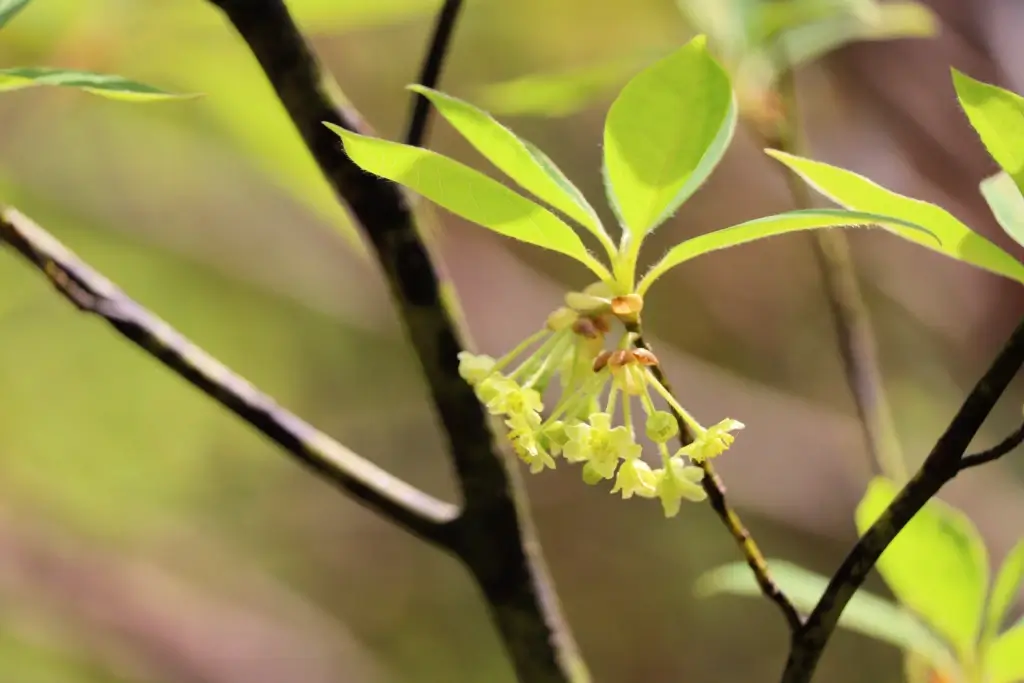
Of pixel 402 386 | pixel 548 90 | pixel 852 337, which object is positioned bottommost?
pixel 402 386

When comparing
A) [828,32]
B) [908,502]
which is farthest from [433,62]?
[828,32]

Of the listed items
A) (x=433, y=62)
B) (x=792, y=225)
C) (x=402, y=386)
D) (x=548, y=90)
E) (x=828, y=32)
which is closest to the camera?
(x=792, y=225)

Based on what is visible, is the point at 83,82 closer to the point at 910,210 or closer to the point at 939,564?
the point at 910,210

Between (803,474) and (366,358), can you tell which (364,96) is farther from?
(803,474)

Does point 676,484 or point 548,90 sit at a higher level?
point 548,90

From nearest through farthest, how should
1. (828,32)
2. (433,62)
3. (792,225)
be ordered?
(792,225), (433,62), (828,32)

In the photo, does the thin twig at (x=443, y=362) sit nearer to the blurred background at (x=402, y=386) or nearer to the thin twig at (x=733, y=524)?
the thin twig at (x=733, y=524)

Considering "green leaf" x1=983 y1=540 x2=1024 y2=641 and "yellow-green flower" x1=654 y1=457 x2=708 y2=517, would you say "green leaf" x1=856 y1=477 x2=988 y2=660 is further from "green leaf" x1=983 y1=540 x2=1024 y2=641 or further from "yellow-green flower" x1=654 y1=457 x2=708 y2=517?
"yellow-green flower" x1=654 y1=457 x2=708 y2=517

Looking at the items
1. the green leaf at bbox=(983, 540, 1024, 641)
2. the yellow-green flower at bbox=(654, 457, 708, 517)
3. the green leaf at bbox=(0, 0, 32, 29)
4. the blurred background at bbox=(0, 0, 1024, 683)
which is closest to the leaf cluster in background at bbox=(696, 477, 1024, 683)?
the green leaf at bbox=(983, 540, 1024, 641)

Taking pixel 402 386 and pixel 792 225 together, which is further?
pixel 402 386
